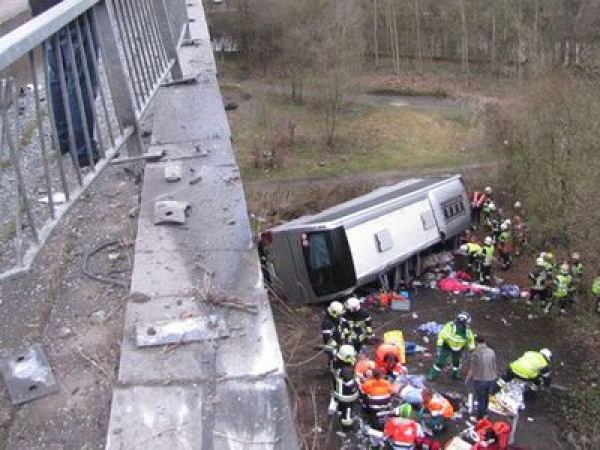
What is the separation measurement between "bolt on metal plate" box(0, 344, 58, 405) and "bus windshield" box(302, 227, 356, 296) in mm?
9950

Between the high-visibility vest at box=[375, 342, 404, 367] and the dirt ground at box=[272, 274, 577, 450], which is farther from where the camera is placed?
the high-visibility vest at box=[375, 342, 404, 367]

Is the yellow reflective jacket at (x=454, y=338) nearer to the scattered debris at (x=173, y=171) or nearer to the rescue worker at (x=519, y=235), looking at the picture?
the rescue worker at (x=519, y=235)

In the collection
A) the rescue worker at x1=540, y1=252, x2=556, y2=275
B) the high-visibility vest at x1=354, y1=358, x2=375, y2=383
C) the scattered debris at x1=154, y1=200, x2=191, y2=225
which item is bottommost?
A: the rescue worker at x1=540, y1=252, x2=556, y2=275


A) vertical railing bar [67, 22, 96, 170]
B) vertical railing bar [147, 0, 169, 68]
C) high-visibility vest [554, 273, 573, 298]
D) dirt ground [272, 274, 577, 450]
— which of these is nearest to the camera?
vertical railing bar [67, 22, 96, 170]

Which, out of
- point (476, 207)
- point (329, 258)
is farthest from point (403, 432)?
point (476, 207)

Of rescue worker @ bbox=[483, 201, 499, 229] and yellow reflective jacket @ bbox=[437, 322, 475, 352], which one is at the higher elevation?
yellow reflective jacket @ bbox=[437, 322, 475, 352]

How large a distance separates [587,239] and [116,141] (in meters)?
10.0

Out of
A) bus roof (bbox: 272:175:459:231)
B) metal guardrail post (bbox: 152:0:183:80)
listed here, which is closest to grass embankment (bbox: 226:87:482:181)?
bus roof (bbox: 272:175:459:231)

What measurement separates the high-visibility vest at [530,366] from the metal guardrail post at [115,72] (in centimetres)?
774

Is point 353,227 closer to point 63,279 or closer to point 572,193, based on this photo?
point 572,193

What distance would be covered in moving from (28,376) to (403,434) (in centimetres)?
634

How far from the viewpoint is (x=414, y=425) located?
840 centimetres

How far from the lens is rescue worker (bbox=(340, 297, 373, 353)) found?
34.8ft

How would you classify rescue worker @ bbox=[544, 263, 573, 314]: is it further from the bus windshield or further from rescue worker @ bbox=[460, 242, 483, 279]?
the bus windshield
